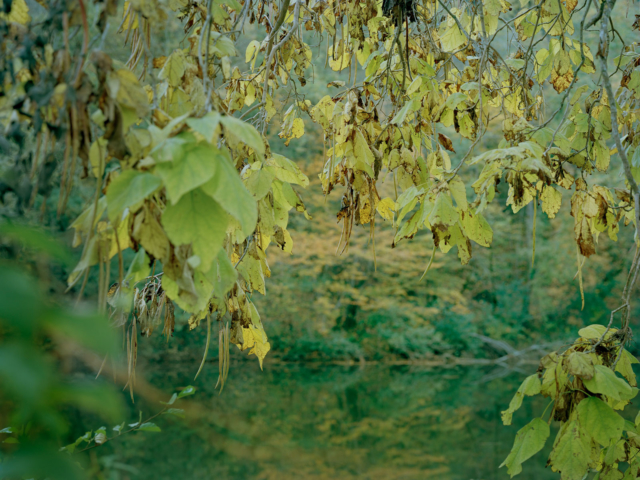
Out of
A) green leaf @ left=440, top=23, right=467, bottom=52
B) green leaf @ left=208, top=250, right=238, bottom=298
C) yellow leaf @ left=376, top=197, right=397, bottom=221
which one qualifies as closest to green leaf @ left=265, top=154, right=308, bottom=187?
yellow leaf @ left=376, top=197, right=397, bottom=221

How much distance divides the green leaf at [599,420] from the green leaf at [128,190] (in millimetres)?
652

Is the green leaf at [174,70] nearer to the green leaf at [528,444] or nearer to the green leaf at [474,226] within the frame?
the green leaf at [474,226]

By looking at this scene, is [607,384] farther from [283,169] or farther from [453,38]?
[453,38]

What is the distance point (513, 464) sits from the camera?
0.71 m

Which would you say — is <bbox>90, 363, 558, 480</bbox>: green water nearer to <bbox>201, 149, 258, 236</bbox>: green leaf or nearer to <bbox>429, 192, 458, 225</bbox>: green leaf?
<bbox>429, 192, 458, 225</bbox>: green leaf

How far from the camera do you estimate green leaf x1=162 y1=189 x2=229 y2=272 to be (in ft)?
1.07

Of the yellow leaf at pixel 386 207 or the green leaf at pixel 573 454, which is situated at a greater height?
the yellow leaf at pixel 386 207

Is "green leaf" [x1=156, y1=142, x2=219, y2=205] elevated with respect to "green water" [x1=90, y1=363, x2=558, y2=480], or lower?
elevated

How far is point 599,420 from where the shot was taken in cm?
68

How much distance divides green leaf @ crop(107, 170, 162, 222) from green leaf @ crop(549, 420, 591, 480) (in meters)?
0.64

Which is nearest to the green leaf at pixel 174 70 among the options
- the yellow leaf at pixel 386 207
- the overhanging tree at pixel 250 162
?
the overhanging tree at pixel 250 162

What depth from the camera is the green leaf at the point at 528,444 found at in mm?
703

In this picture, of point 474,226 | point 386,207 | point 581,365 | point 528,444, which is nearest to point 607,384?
point 581,365

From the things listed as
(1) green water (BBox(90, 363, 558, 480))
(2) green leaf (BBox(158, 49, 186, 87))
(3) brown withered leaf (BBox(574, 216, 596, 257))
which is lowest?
(1) green water (BBox(90, 363, 558, 480))
